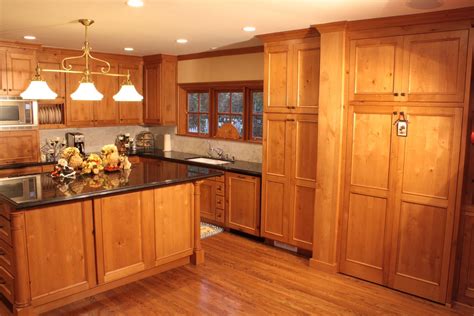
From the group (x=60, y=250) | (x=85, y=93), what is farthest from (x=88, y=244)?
(x=85, y=93)

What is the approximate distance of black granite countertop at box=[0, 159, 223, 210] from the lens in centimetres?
299

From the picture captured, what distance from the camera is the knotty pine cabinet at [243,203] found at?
4898mm

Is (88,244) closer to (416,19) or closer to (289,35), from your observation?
(289,35)

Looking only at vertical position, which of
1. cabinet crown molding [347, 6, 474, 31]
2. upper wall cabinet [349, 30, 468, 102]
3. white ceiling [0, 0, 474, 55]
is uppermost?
white ceiling [0, 0, 474, 55]

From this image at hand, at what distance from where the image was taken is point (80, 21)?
3.68 metres

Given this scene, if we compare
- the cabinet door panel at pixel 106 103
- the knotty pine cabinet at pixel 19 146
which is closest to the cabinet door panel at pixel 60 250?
the knotty pine cabinet at pixel 19 146

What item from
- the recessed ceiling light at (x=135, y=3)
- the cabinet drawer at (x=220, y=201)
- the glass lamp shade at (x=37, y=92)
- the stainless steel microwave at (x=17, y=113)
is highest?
the recessed ceiling light at (x=135, y=3)

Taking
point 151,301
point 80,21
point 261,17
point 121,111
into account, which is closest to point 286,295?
point 151,301

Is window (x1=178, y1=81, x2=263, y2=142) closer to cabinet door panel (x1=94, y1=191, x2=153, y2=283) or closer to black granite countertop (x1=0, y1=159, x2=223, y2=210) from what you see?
black granite countertop (x1=0, y1=159, x2=223, y2=210)

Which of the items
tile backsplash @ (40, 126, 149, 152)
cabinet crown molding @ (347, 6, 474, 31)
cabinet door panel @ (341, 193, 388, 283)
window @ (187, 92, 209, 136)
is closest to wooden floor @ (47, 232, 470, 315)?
cabinet door panel @ (341, 193, 388, 283)

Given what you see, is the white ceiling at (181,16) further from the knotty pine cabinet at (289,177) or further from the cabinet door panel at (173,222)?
the cabinet door panel at (173,222)

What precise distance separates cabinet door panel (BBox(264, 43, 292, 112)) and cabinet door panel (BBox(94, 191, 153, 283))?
1.73 meters

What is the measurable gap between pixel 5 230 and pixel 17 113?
2.48 meters

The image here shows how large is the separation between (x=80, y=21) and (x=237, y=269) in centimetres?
283
